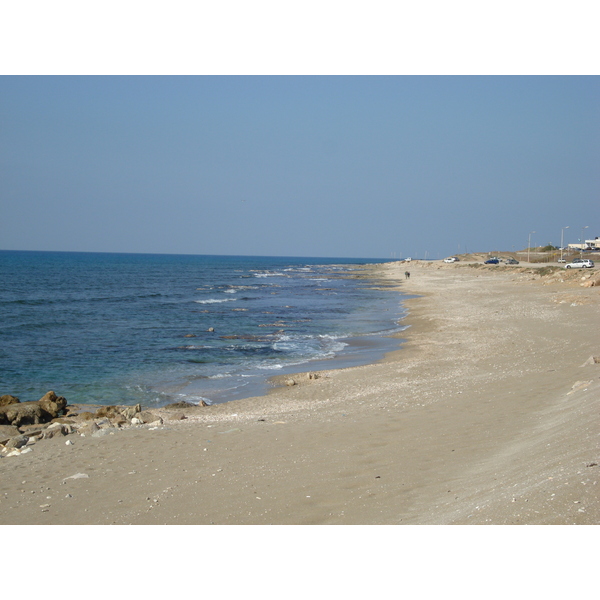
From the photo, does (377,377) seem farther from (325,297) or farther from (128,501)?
(325,297)

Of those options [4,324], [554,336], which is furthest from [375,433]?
[4,324]

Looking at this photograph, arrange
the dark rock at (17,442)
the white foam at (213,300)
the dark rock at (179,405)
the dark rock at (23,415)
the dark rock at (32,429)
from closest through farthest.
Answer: the dark rock at (17,442)
the dark rock at (32,429)
the dark rock at (23,415)
the dark rock at (179,405)
the white foam at (213,300)

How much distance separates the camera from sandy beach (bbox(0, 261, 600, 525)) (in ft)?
18.4

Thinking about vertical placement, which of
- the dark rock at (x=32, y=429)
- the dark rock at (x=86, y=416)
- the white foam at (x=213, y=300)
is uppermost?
the white foam at (x=213, y=300)

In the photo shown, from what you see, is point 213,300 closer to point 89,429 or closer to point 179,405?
point 179,405

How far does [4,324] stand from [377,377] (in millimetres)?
25131

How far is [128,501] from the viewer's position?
7066mm

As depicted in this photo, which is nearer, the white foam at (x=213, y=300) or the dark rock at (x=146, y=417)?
the dark rock at (x=146, y=417)

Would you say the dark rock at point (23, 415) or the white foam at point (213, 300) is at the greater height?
the white foam at point (213, 300)

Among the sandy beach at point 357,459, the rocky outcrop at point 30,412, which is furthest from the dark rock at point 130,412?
the rocky outcrop at point 30,412

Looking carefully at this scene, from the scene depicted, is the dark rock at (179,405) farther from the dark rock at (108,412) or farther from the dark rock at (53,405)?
the dark rock at (53,405)

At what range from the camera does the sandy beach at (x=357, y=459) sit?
18.4ft

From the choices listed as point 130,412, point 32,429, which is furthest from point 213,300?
point 32,429

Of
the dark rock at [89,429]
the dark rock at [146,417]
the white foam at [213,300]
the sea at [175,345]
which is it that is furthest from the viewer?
the white foam at [213,300]
